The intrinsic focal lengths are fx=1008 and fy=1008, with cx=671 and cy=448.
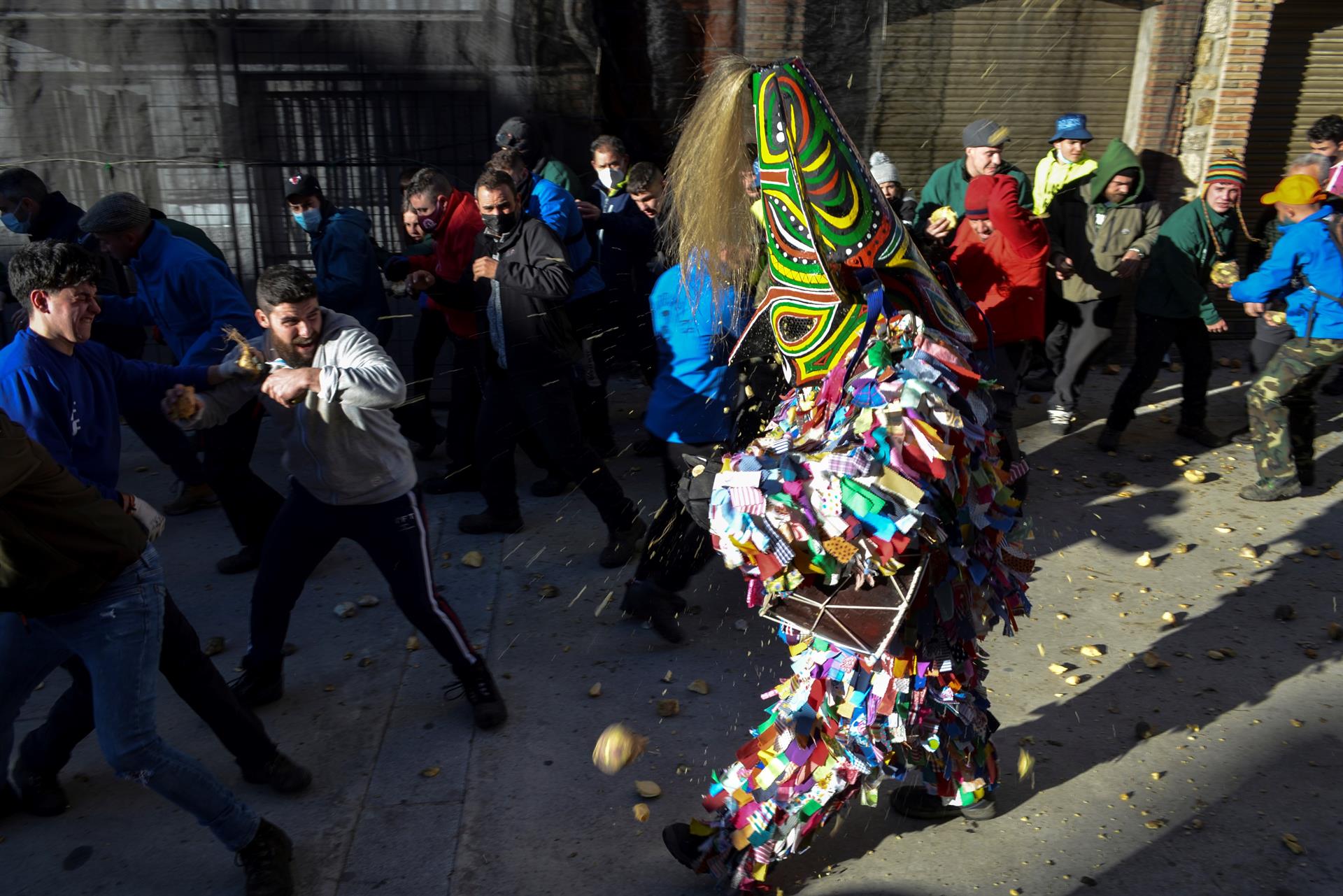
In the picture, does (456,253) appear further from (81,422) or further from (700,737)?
(700,737)

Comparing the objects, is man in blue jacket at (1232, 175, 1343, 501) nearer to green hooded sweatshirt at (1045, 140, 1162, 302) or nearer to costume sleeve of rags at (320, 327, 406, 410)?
green hooded sweatshirt at (1045, 140, 1162, 302)

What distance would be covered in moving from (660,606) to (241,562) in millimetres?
2295

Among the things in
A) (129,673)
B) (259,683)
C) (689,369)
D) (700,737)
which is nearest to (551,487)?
(689,369)

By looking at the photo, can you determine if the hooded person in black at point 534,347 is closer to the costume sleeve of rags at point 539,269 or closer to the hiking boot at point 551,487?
the costume sleeve of rags at point 539,269

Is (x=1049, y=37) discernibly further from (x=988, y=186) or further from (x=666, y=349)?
(x=666, y=349)

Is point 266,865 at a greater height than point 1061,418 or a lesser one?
lesser

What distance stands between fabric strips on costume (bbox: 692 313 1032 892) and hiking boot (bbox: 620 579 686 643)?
4.64 feet

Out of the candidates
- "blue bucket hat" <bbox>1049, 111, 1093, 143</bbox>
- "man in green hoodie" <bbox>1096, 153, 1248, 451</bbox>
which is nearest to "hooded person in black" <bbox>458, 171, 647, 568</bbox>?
"man in green hoodie" <bbox>1096, 153, 1248, 451</bbox>

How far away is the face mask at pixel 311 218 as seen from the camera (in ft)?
19.8

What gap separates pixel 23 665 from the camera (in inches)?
120

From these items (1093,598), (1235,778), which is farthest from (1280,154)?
(1235,778)

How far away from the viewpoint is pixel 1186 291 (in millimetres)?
6191

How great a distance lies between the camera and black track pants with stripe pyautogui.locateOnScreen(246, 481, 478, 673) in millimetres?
3678

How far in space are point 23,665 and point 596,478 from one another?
264cm
